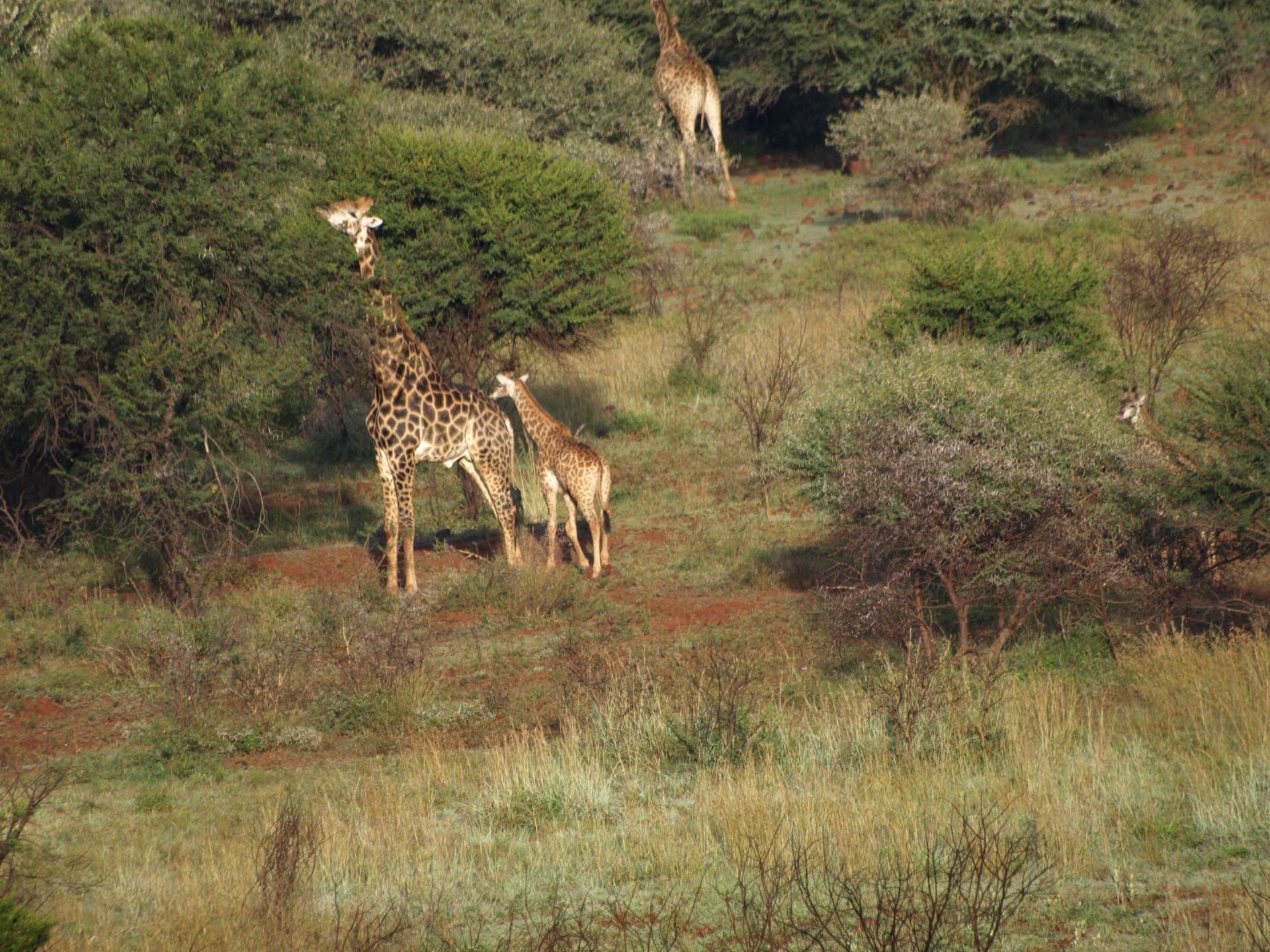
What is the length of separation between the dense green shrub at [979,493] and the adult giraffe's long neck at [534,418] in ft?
10.4

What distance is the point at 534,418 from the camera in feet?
46.0

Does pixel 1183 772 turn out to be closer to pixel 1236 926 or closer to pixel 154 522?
pixel 1236 926

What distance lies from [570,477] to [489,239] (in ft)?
13.6

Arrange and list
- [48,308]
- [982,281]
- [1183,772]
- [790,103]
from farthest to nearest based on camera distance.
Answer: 1. [790,103]
2. [982,281]
3. [48,308]
4. [1183,772]

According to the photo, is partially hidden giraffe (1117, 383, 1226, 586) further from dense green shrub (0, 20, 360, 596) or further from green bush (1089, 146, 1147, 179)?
green bush (1089, 146, 1147, 179)

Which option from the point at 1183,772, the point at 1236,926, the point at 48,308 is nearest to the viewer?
the point at 1236,926

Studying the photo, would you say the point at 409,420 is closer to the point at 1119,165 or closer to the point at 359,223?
the point at 359,223

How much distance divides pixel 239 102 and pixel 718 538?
6681 millimetres

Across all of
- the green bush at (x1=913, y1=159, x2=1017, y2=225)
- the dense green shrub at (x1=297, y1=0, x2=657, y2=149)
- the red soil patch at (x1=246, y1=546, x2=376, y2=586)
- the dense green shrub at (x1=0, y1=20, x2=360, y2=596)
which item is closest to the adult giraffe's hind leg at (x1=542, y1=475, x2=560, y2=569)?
the red soil patch at (x1=246, y1=546, x2=376, y2=586)

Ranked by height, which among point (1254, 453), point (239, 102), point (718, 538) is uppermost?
point (239, 102)

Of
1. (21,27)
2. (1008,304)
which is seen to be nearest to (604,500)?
(1008,304)

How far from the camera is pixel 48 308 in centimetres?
1234

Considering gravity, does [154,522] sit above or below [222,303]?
below

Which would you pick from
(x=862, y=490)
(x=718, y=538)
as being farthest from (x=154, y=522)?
(x=862, y=490)
